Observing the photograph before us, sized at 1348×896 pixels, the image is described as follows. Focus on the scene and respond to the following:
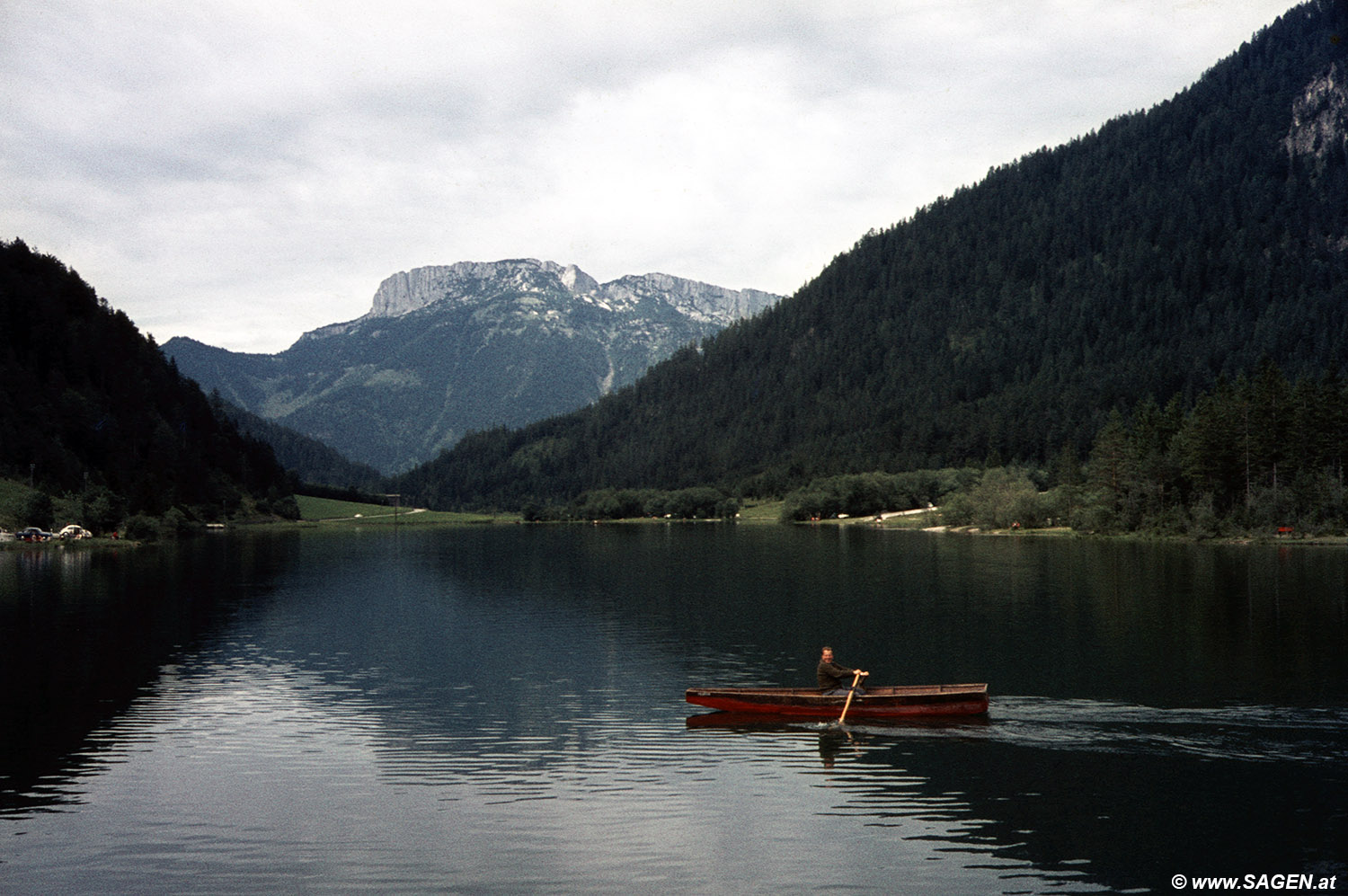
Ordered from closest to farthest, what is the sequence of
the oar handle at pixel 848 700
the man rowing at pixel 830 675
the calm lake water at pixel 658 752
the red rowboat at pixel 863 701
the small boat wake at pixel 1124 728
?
the calm lake water at pixel 658 752 → the small boat wake at pixel 1124 728 → the red rowboat at pixel 863 701 → the oar handle at pixel 848 700 → the man rowing at pixel 830 675

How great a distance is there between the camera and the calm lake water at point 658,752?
93.3 ft

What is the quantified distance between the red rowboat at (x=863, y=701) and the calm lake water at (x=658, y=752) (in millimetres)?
944

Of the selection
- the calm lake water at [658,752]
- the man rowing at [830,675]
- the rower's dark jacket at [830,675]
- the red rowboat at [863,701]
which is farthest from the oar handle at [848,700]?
the calm lake water at [658,752]

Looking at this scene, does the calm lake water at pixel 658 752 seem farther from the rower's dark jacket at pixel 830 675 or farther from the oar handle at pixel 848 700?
the rower's dark jacket at pixel 830 675

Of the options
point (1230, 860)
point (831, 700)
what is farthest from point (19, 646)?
point (1230, 860)

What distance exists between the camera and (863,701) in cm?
4462

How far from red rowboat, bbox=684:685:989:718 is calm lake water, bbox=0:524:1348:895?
0.94m

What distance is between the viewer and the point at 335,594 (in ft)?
355

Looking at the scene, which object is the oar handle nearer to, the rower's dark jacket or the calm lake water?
the rower's dark jacket

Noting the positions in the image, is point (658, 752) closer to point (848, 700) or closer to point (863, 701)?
point (848, 700)

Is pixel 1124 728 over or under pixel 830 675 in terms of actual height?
under

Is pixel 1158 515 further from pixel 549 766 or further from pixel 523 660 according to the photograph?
pixel 549 766

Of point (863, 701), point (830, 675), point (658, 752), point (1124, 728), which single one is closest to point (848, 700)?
point (863, 701)

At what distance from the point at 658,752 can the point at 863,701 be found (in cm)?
975
